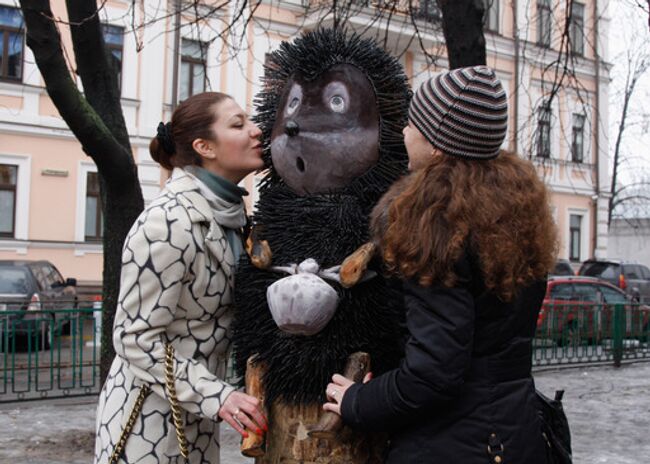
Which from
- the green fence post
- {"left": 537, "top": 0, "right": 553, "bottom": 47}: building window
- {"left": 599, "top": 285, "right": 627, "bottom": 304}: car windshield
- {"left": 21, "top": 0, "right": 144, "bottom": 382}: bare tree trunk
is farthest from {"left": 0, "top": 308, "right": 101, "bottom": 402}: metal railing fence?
{"left": 599, "top": 285, "right": 627, "bottom": 304}: car windshield

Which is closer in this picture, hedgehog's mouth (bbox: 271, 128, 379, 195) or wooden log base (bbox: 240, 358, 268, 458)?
wooden log base (bbox: 240, 358, 268, 458)

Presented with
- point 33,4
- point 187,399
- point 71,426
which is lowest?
point 71,426

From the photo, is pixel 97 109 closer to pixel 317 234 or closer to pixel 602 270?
pixel 317 234

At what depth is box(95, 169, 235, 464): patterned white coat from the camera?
7.30ft

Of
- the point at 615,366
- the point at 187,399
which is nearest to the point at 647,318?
the point at 615,366

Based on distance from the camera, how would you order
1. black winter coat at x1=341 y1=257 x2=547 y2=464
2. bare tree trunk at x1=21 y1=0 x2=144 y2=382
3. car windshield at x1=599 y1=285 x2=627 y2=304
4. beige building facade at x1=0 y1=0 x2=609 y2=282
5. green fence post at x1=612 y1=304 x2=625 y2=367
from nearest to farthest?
black winter coat at x1=341 y1=257 x2=547 y2=464 < bare tree trunk at x1=21 y1=0 x2=144 y2=382 < green fence post at x1=612 y1=304 x2=625 y2=367 < car windshield at x1=599 y1=285 x2=627 y2=304 < beige building facade at x1=0 y1=0 x2=609 y2=282

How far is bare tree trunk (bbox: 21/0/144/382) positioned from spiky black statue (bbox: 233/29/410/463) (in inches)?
95.5

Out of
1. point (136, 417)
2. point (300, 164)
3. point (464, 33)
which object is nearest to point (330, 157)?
point (300, 164)

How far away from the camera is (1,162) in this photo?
16078mm

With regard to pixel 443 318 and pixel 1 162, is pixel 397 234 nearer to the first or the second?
pixel 443 318

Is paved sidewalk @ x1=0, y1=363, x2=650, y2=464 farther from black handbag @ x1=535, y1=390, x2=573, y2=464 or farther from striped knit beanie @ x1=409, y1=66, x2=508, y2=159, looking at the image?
striped knit beanie @ x1=409, y1=66, x2=508, y2=159

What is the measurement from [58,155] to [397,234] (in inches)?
630

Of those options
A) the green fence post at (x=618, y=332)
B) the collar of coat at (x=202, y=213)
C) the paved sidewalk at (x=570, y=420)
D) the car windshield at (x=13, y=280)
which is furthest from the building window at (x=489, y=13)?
the car windshield at (x=13, y=280)

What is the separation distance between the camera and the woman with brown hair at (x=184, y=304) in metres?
2.22
